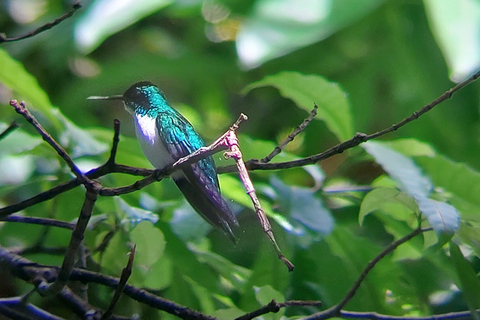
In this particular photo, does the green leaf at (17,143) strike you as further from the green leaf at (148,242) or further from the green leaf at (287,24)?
the green leaf at (287,24)

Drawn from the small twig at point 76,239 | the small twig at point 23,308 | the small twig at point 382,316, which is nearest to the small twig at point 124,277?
the small twig at point 76,239

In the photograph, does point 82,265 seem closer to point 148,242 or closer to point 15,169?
point 148,242

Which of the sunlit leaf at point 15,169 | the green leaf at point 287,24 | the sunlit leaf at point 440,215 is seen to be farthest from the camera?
the sunlit leaf at point 15,169

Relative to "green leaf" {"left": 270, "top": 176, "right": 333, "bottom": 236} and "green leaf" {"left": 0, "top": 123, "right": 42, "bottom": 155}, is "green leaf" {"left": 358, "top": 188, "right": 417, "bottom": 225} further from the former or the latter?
"green leaf" {"left": 0, "top": 123, "right": 42, "bottom": 155}

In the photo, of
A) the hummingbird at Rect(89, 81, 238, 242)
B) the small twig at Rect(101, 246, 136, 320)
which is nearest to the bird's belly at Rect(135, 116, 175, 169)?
A: the hummingbird at Rect(89, 81, 238, 242)

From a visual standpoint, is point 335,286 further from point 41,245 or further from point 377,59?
point 377,59
